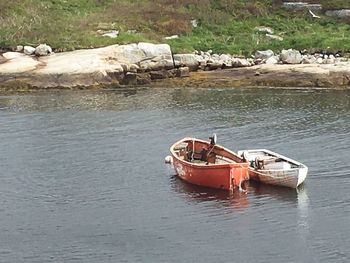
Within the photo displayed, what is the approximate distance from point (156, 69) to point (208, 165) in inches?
1185

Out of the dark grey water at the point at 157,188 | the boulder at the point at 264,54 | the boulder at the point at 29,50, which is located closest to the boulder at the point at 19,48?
the boulder at the point at 29,50

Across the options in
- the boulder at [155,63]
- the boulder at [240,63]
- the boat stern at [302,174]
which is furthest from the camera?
the boulder at [240,63]

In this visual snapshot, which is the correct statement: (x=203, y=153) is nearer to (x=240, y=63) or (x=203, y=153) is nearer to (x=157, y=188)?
(x=157, y=188)

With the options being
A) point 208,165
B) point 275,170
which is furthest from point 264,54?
point 208,165

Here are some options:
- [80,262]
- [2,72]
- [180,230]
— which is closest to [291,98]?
[2,72]

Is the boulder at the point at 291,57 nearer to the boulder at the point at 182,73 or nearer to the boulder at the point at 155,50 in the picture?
the boulder at the point at 182,73

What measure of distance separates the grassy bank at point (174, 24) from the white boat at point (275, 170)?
104 feet

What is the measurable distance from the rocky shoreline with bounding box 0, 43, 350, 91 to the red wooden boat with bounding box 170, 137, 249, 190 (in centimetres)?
2393

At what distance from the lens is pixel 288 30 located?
76000 mm

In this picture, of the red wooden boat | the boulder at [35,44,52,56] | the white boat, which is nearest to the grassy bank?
the boulder at [35,44,52,56]

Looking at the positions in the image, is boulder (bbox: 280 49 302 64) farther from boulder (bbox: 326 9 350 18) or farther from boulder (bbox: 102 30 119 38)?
boulder (bbox: 102 30 119 38)

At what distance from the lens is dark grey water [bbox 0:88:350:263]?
30.2m

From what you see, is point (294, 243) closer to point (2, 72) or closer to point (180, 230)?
point (180, 230)

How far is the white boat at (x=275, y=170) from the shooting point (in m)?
36.8
